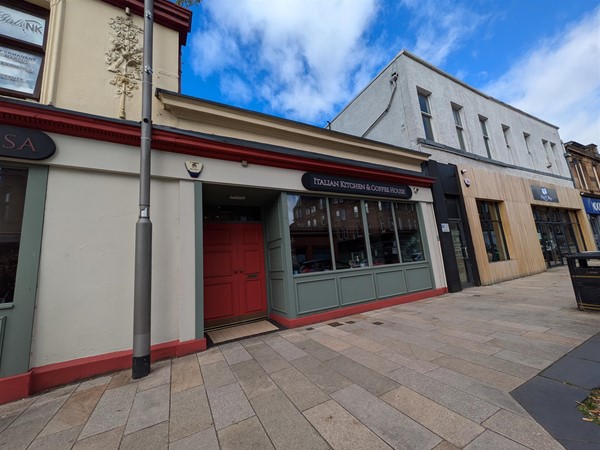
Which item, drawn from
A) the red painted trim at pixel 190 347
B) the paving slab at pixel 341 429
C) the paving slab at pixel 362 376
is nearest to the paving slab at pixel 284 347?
the paving slab at pixel 362 376

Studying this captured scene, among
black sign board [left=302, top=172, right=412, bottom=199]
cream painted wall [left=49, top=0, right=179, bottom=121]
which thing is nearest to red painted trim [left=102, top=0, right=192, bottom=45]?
cream painted wall [left=49, top=0, right=179, bottom=121]

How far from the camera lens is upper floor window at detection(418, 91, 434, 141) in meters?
9.15

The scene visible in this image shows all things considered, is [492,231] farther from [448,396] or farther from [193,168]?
[193,168]

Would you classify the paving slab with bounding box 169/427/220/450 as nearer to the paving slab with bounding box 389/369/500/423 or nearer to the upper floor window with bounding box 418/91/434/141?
the paving slab with bounding box 389/369/500/423

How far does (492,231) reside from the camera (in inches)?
386

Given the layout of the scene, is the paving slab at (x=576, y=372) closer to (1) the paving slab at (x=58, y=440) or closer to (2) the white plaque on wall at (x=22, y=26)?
(1) the paving slab at (x=58, y=440)

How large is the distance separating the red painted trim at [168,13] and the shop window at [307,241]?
14.5 feet

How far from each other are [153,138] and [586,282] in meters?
8.67

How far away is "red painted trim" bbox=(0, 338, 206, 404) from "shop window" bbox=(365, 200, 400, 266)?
16.2ft

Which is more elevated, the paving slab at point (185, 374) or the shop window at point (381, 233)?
the shop window at point (381, 233)

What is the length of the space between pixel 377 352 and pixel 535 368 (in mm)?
1785

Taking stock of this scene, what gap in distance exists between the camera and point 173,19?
205 inches

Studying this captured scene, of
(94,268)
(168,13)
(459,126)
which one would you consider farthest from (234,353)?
(459,126)

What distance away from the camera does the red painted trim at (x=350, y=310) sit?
17.1 ft
